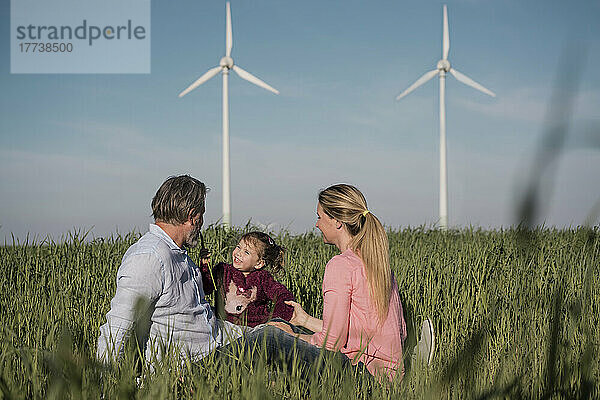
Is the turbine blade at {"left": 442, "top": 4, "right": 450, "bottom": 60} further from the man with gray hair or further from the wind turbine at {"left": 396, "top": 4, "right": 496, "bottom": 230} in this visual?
the man with gray hair

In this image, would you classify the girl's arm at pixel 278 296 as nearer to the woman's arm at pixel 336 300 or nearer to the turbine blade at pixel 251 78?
the woman's arm at pixel 336 300

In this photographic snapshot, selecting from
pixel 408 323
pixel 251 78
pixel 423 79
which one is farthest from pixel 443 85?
pixel 408 323

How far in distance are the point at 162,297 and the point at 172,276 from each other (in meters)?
0.14

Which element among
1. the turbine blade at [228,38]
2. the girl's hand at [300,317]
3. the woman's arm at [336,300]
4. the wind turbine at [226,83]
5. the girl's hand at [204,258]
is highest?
the turbine blade at [228,38]

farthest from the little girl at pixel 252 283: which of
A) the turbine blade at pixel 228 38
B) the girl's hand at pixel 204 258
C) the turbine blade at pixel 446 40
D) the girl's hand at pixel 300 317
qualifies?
the turbine blade at pixel 446 40

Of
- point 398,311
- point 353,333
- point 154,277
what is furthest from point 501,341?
point 154,277

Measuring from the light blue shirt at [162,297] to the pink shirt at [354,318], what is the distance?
627mm

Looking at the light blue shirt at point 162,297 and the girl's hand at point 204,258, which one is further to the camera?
the girl's hand at point 204,258

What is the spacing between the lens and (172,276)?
3.59 metres

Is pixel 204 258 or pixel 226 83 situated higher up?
pixel 226 83

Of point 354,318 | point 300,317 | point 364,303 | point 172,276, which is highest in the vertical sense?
point 172,276

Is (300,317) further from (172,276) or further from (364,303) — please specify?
(172,276)

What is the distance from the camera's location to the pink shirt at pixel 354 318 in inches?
147

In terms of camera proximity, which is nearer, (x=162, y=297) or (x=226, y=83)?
(x=162, y=297)
